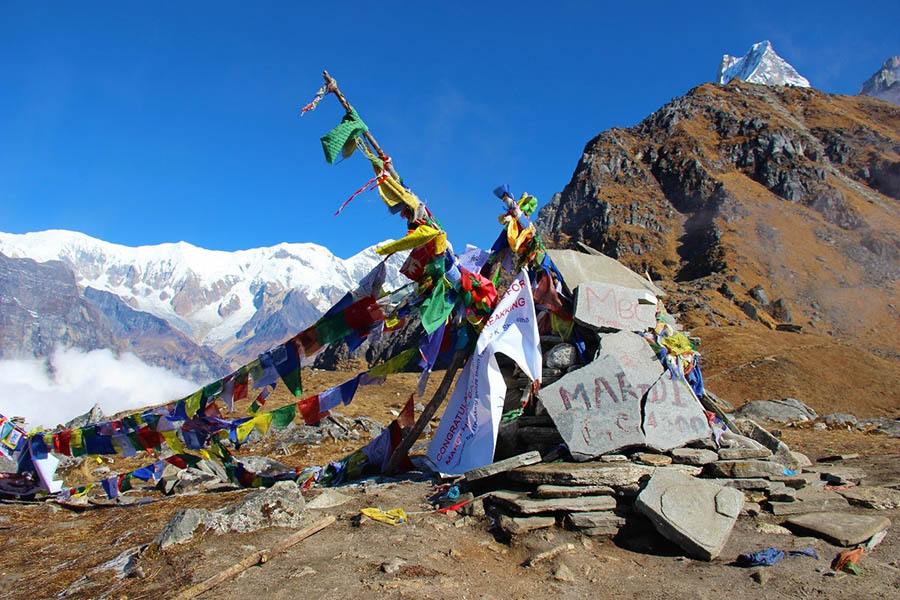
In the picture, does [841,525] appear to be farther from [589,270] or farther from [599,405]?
[589,270]

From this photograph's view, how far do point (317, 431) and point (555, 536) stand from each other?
463 inches

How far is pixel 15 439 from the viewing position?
1073cm

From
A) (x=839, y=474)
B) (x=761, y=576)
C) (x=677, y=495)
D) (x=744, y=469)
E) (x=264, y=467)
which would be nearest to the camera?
(x=761, y=576)

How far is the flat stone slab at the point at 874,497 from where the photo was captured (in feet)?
22.9

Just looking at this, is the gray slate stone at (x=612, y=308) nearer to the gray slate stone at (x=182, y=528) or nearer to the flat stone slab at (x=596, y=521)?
the flat stone slab at (x=596, y=521)

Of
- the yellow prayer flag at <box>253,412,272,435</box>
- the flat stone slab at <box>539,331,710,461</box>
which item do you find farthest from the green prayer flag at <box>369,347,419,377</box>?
the flat stone slab at <box>539,331,710,461</box>

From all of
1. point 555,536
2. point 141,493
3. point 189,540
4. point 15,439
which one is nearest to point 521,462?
point 555,536

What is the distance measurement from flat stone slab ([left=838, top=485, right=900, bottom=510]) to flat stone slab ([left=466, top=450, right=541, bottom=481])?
393 cm

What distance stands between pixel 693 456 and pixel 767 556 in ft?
6.81

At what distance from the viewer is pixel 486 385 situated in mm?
8445

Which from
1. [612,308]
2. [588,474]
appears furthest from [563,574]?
[612,308]

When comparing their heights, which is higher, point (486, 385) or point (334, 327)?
point (334, 327)

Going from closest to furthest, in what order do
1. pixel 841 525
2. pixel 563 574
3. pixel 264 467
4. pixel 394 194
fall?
pixel 563 574 → pixel 841 525 → pixel 394 194 → pixel 264 467

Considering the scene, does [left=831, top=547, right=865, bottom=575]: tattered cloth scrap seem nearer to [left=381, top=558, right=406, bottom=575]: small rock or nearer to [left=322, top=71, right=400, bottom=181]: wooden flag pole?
[left=381, top=558, right=406, bottom=575]: small rock
